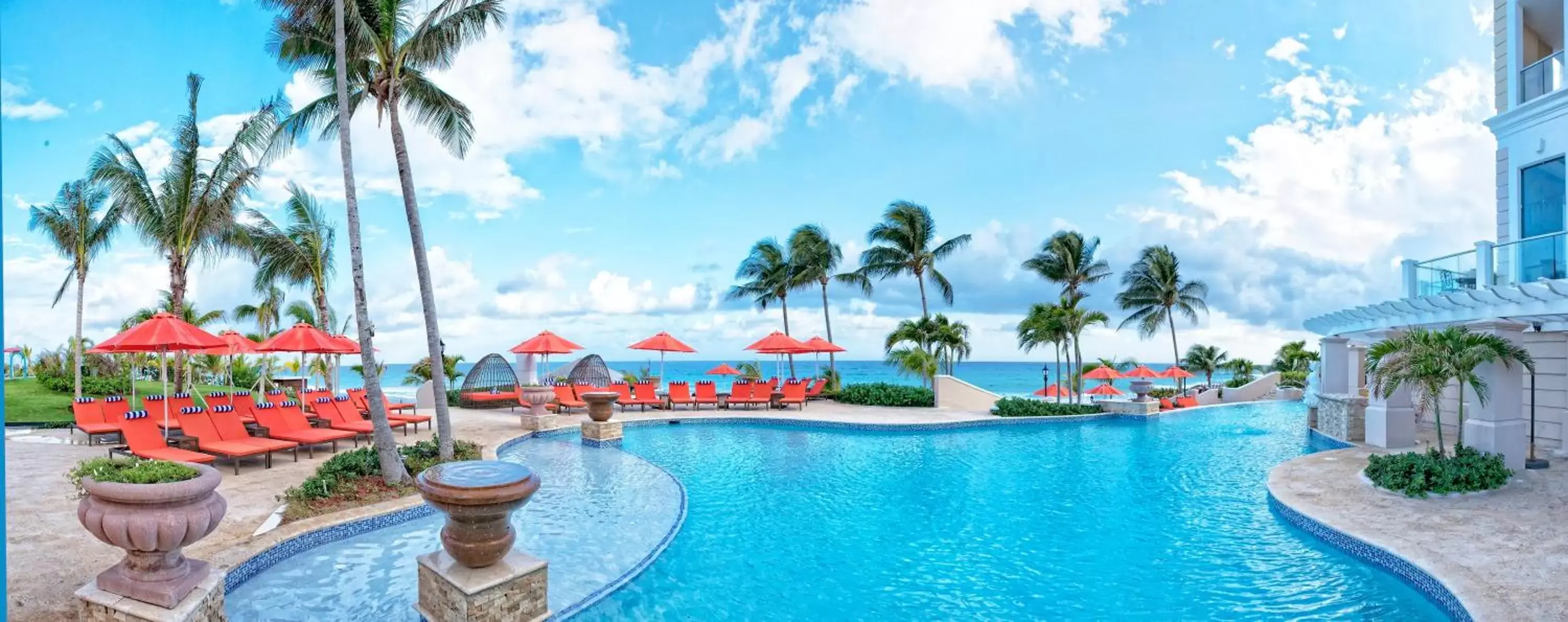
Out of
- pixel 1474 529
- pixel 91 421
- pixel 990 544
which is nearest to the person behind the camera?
pixel 1474 529

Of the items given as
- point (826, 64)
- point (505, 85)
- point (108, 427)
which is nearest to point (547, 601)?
point (505, 85)

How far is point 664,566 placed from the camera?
7148 mm

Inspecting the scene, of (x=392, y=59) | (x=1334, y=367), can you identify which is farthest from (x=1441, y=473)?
(x=392, y=59)

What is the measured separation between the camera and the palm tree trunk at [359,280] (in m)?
8.69

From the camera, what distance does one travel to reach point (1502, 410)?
390 inches

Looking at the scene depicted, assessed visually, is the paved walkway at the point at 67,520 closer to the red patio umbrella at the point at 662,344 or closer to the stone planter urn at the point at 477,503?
the stone planter urn at the point at 477,503

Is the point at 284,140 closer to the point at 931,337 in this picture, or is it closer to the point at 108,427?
the point at 108,427

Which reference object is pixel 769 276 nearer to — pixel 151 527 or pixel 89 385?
pixel 89 385

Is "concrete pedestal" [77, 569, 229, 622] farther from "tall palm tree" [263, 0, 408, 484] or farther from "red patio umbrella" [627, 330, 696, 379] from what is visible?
"red patio umbrella" [627, 330, 696, 379]

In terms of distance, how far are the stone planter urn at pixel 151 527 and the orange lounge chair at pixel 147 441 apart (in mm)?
6320

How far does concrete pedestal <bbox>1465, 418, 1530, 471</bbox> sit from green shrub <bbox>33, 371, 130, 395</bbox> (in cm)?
3064

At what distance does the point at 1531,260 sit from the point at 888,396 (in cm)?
1409

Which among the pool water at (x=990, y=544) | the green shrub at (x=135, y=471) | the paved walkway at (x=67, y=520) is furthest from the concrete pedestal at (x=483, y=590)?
the paved walkway at (x=67, y=520)

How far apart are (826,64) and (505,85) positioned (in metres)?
8.14
